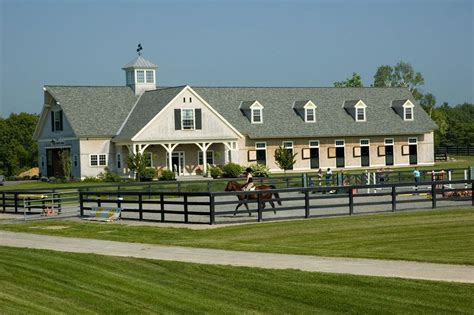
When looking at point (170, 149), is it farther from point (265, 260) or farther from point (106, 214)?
point (265, 260)

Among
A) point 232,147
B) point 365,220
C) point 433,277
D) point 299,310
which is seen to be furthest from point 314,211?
point 232,147

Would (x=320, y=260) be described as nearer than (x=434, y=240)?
Yes

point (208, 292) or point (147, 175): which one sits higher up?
point (147, 175)

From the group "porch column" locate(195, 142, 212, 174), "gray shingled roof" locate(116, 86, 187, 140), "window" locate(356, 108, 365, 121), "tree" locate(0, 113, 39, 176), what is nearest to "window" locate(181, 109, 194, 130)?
"porch column" locate(195, 142, 212, 174)

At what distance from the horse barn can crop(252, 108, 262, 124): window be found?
3.2 inches

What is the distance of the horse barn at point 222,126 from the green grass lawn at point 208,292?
47.4 m

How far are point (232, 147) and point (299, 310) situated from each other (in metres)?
54.6

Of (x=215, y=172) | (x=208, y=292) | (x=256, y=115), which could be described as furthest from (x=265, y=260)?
(x=256, y=115)

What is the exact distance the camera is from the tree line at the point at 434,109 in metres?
107

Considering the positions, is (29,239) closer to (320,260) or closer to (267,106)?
(320,260)

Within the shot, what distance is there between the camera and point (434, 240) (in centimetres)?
2220

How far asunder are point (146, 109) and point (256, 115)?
9.50 m

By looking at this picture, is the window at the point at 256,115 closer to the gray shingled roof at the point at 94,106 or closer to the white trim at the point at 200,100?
the white trim at the point at 200,100

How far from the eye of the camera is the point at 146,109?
224 ft
